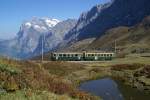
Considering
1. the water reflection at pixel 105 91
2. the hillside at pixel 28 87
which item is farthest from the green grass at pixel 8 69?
the water reflection at pixel 105 91

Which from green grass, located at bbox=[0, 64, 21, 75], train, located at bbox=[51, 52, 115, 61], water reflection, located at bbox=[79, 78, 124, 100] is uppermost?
train, located at bbox=[51, 52, 115, 61]

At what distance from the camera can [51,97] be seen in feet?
63.3

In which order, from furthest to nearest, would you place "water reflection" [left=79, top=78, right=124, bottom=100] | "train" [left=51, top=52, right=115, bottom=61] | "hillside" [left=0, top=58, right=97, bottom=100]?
"train" [left=51, top=52, right=115, bottom=61] < "water reflection" [left=79, top=78, right=124, bottom=100] < "hillside" [left=0, top=58, right=97, bottom=100]

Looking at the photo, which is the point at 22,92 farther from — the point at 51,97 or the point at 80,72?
the point at 80,72

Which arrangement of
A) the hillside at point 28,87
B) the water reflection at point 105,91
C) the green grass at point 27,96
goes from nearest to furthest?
the green grass at point 27,96 < the hillside at point 28,87 < the water reflection at point 105,91

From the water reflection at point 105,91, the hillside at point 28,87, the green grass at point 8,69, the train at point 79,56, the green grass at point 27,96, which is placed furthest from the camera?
the train at point 79,56

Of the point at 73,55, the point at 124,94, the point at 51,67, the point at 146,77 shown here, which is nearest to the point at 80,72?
the point at 51,67

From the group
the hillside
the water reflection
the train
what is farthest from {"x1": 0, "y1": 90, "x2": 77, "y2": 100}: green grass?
the train

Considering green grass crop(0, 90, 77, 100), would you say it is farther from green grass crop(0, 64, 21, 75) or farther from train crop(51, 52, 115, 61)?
train crop(51, 52, 115, 61)

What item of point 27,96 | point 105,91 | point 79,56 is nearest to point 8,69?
point 27,96

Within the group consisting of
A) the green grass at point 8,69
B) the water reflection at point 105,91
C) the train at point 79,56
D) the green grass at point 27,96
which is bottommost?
the water reflection at point 105,91

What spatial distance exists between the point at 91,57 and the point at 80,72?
5878 cm

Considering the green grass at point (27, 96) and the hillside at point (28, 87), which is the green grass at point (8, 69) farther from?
the green grass at point (27, 96)

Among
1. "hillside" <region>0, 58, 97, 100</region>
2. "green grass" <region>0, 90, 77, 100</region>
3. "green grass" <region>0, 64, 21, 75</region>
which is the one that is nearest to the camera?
"green grass" <region>0, 90, 77, 100</region>
